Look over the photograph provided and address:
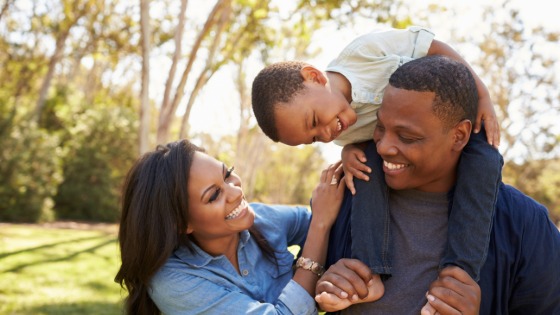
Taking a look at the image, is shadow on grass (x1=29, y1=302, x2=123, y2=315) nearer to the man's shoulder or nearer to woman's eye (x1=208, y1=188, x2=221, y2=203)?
woman's eye (x1=208, y1=188, x2=221, y2=203)

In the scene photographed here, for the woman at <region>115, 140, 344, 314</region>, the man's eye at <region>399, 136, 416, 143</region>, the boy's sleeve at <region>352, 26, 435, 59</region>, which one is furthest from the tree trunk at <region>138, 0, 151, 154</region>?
the man's eye at <region>399, 136, 416, 143</region>

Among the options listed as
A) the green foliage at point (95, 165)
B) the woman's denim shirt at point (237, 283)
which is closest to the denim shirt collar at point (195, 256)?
A: the woman's denim shirt at point (237, 283)

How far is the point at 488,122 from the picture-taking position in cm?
274

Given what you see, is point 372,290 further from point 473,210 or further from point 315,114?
point 315,114

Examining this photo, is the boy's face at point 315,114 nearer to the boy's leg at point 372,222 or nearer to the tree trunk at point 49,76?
the boy's leg at point 372,222

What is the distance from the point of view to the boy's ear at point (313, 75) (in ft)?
10.6

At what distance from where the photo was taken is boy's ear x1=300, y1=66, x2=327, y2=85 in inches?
127

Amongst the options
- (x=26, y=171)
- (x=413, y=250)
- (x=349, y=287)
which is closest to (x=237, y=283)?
(x=349, y=287)

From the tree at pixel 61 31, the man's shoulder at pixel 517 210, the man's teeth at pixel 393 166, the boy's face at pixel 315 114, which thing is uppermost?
the boy's face at pixel 315 114

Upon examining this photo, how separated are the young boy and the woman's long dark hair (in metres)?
0.56

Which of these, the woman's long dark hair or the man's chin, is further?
the woman's long dark hair

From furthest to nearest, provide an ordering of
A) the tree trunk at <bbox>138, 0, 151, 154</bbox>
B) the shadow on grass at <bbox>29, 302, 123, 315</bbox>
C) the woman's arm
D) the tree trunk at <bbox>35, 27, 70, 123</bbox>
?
1. the tree trunk at <bbox>35, 27, 70, 123</bbox>
2. the tree trunk at <bbox>138, 0, 151, 154</bbox>
3. the shadow on grass at <bbox>29, 302, 123, 315</bbox>
4. the woman's arm

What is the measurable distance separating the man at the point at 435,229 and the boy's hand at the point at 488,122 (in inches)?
4.3

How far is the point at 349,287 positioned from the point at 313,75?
1206 mm
